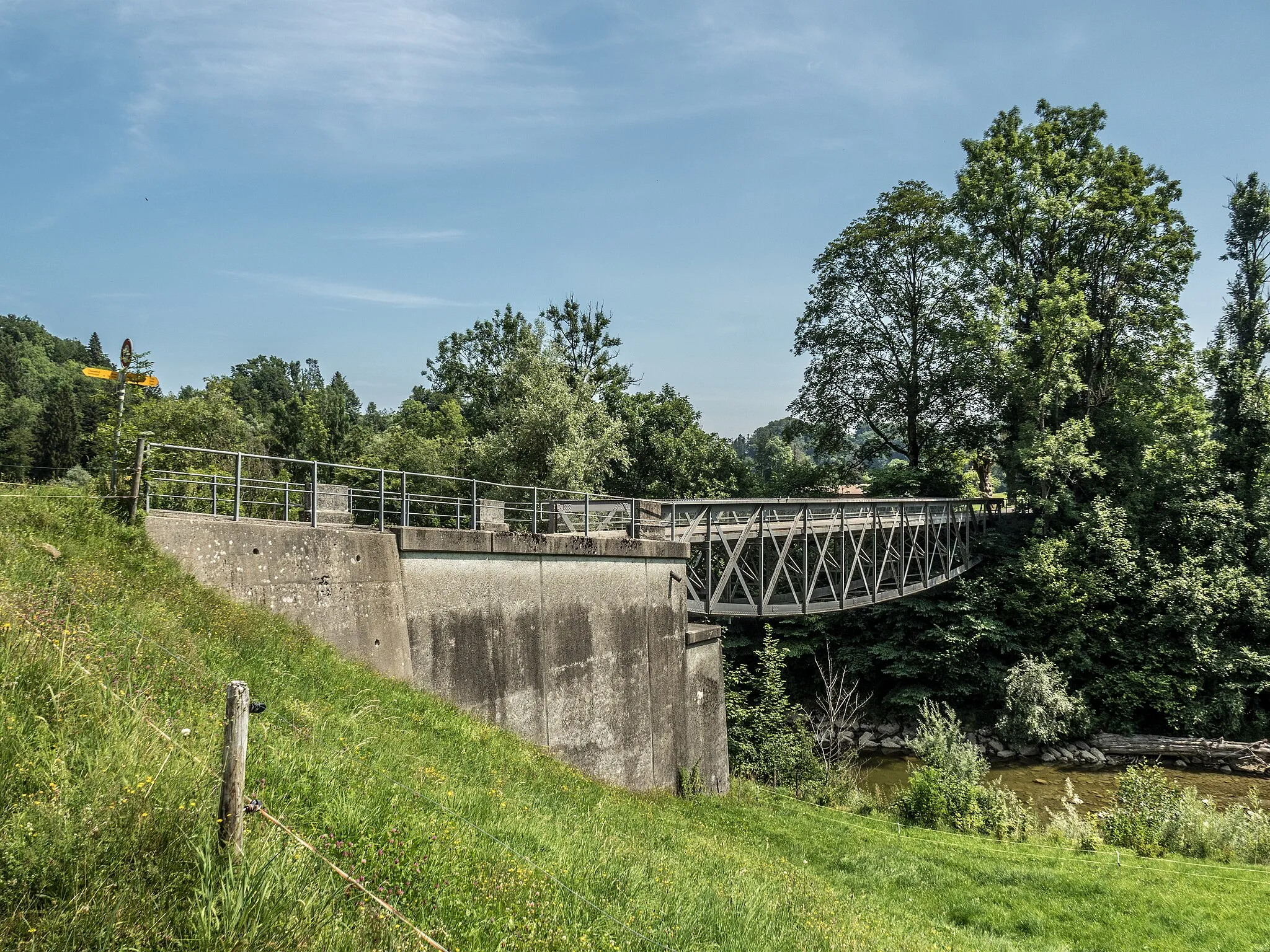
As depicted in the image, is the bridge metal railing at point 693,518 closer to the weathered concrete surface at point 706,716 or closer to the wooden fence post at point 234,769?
the weathered concrete surface at point 706,716

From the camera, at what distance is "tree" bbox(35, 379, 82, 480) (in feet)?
164

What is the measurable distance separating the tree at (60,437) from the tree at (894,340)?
4529 cm

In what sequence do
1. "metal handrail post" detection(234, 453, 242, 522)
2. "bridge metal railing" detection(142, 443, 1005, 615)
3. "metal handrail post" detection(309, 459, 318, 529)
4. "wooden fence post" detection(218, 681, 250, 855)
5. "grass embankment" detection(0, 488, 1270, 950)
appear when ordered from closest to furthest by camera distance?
"grass embankment" detection(0, 488, 1270, 950)
"wooden fence post" detection(218, 681, 250, 855)
"metal handrail post" detection(234, 453, 242, 522)
"metal handrail post" detection(309, 459, 318, 529)
"bridge metal railing" detection(142, 443, 1005, 615)

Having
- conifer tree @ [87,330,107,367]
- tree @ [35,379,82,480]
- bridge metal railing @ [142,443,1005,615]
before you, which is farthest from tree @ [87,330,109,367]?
bridge metal railing @ [142,443,1005,615]

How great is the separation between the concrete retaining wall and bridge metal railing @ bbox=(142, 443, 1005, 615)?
59 centimetres

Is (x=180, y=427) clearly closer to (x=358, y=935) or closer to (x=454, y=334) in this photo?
(x=454, y=334)

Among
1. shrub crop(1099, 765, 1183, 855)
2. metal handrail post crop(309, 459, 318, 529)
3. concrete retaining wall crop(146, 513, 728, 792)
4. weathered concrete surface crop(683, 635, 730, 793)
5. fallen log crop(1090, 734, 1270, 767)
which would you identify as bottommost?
fallen log crop(1090, 734, 1270, 767)

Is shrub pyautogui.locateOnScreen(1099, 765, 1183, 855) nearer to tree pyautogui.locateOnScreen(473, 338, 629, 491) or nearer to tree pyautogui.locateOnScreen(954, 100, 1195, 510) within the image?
tree pyautogui.locateOnScreen(954, 100, 1195, 510)

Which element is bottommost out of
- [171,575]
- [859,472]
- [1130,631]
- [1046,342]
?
[1130,631]

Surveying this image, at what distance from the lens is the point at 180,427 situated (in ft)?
113

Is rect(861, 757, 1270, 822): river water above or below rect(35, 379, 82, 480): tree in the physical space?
below

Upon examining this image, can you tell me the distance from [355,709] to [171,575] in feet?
8.78

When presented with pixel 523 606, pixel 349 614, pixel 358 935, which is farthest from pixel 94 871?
pixel 523 606

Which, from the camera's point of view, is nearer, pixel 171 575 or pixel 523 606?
pixel 171 575
